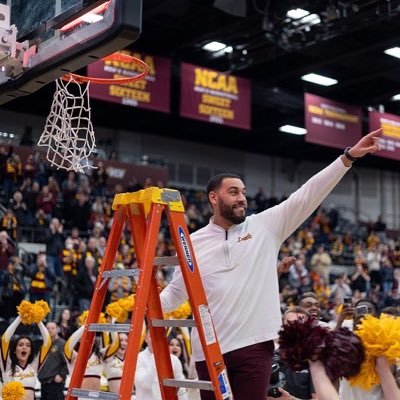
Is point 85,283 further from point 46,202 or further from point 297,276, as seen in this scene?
point 297,276

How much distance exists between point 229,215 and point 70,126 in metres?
1.75

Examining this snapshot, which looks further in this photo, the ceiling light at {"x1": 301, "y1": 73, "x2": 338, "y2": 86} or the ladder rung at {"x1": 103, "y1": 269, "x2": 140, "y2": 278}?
the ceiling light at {"x1": 301, "y1": 73, "x2": 338, "y2": 86}

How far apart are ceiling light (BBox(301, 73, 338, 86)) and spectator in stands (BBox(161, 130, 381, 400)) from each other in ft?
52.8

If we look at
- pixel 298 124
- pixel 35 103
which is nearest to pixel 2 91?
pixel 35 103

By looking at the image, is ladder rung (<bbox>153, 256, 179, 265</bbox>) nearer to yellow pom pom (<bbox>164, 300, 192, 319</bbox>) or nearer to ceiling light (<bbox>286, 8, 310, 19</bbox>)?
yellow pom pom (<bbox>164, 300, 192, 319</bbox>)

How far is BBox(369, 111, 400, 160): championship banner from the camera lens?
1838cm

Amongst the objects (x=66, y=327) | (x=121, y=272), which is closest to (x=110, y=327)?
(x=121, y=272)

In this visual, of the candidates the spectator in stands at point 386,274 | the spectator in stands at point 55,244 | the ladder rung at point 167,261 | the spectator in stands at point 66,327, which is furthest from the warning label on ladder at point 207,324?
the spectator in stands at point 386,274

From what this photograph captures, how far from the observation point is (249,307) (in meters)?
4.01

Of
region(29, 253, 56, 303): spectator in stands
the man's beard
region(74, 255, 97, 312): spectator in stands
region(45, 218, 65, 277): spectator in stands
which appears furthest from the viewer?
region(45, 218, 65, 277): spectator in stands

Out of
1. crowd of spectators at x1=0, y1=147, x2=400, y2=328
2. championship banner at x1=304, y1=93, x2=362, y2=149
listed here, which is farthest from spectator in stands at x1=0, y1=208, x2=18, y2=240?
championship banner at x1=304, y1=93, x2=362, y2=149

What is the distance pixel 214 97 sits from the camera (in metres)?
16.7

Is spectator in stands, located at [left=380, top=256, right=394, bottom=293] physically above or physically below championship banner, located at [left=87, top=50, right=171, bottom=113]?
below

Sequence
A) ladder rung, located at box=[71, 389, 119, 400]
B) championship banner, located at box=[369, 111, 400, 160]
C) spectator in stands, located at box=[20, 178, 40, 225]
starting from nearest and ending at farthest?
1. ladder rung, located at box=[71, 389, 119, 400]
2. spectator in stands, located at box=[20, 178, 40, 225]
3. championship banner, located at box=[369, 111, 400, 160]
